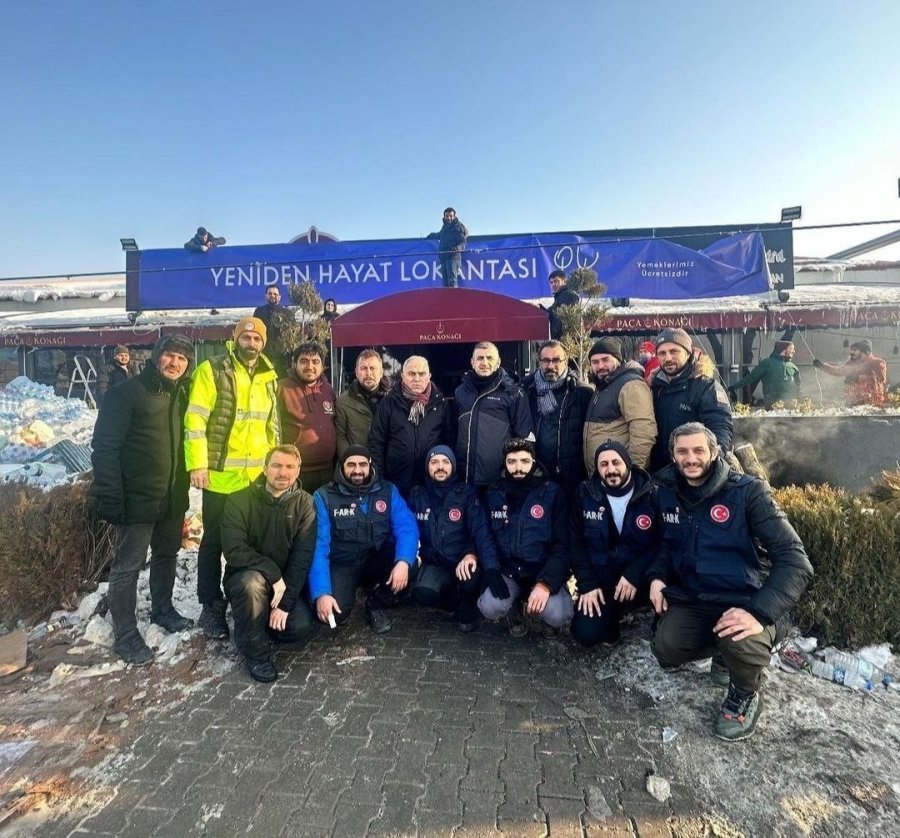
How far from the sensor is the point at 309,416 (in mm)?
3957

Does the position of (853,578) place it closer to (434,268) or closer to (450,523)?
(450,523)

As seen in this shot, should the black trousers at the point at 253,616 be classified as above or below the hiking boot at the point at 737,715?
above

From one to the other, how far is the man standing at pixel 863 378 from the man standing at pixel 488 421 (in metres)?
5.65

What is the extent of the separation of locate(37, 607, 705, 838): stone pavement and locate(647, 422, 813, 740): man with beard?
0.43 meters

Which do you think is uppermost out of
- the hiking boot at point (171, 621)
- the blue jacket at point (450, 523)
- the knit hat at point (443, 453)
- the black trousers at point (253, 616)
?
the knit hat at point (443, 453)

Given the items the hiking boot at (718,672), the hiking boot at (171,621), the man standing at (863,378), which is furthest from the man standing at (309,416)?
the man standing at (863,378)

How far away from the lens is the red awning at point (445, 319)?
829 centimetres

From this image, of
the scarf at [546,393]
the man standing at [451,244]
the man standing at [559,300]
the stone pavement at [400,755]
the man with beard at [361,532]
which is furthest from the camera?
the man standing at [451,244]

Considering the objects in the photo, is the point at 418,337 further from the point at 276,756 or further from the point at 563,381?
the point at 276,756

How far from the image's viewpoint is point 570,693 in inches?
117

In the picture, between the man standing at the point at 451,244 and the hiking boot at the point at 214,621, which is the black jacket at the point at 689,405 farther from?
the man standing at the point at 451,244

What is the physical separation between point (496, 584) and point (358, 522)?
3.18 ft

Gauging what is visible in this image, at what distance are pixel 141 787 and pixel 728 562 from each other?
2859 mm

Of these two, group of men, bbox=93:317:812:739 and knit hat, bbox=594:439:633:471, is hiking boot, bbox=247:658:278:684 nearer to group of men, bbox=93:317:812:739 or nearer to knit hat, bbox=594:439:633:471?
group of men, bbox=93:317:812:739
